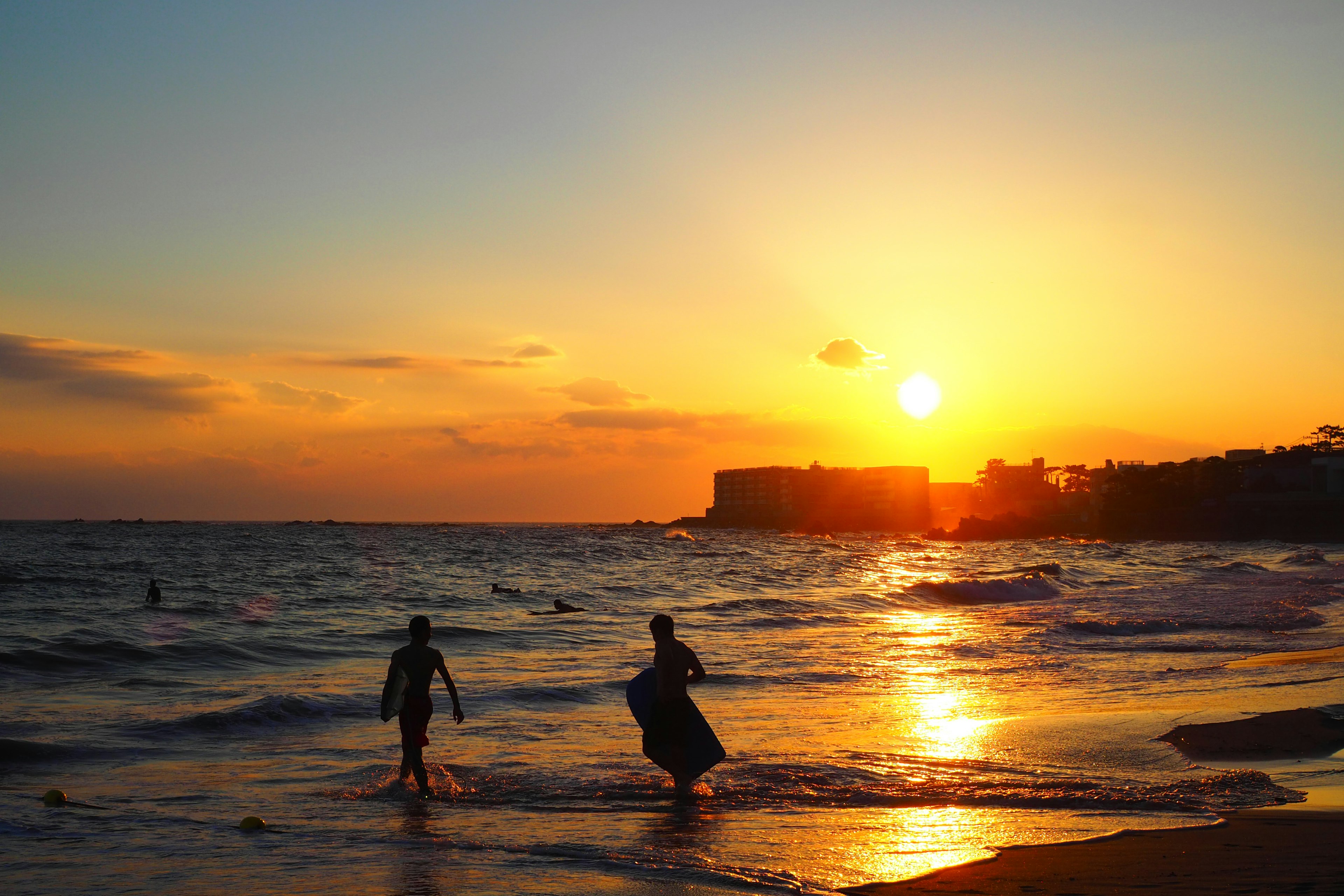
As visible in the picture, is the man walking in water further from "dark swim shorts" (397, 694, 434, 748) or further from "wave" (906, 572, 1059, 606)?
"wave" (906, 572, 1059, 606)

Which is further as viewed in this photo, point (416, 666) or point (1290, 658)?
point (1290, 658)

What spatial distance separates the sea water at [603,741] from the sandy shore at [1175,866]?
0.32 metres

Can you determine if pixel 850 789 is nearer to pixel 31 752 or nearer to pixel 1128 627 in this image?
pixel 31 752

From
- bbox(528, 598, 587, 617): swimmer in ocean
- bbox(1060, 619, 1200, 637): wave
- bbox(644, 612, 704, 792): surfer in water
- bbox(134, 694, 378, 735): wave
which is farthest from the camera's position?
bbox(528, 598, 587, 617): swimmer in ocean

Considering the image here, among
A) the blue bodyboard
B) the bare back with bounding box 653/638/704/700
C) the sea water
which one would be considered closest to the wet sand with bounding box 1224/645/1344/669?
the sea water

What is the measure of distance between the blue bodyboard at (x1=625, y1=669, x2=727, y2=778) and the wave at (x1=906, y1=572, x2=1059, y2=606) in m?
34.5

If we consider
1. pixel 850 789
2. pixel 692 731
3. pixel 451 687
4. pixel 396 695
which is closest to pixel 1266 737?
pixel 850 789

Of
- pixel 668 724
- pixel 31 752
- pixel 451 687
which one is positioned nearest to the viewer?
pixel 668 724

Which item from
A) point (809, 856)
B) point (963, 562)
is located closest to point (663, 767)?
point (809, 856)

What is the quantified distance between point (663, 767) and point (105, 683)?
1339 centimetres

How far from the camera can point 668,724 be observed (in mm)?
9656

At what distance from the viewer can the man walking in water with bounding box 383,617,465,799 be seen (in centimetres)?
984

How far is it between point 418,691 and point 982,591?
3943 cm

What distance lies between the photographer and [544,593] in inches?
1729
